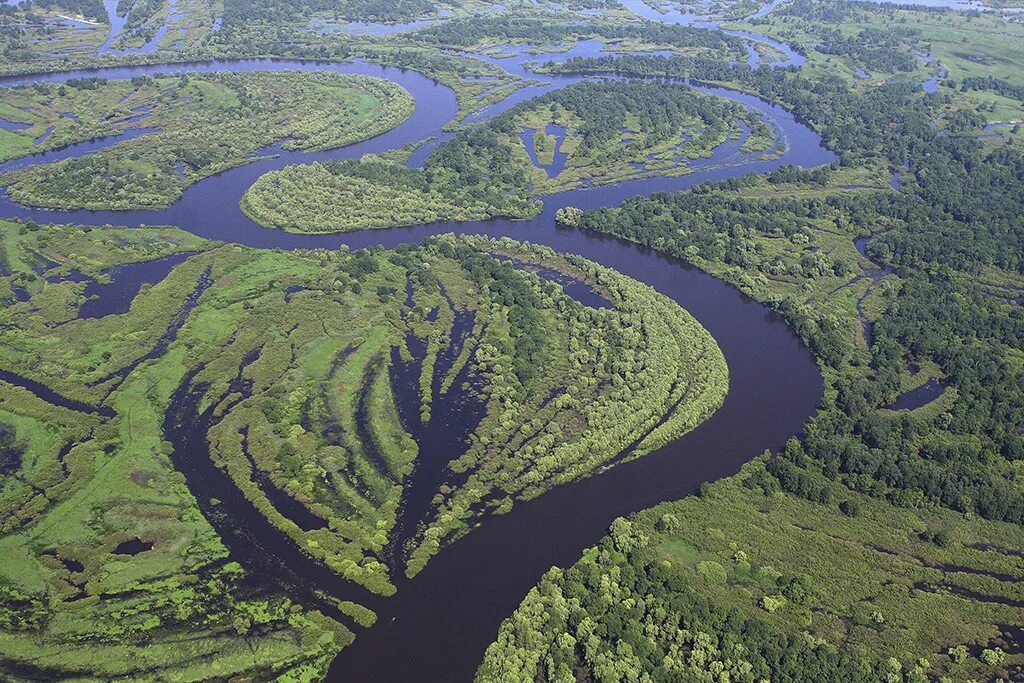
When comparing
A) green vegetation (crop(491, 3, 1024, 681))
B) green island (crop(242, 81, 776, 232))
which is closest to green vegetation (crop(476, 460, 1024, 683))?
green vegetation (crop(491, 3, 1024, 681))

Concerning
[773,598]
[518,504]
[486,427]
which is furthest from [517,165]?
[773,598]

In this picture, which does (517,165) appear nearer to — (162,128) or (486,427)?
(162,128)

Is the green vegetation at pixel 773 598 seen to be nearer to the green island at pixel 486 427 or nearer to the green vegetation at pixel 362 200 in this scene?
the green island at pixel 486 427

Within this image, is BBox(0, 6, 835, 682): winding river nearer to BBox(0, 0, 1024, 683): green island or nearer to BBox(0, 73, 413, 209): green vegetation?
BBox(0, 0, 1024, 683): green island

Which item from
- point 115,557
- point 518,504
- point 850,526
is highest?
point 850,526

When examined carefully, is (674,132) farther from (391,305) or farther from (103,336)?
(103,336)
